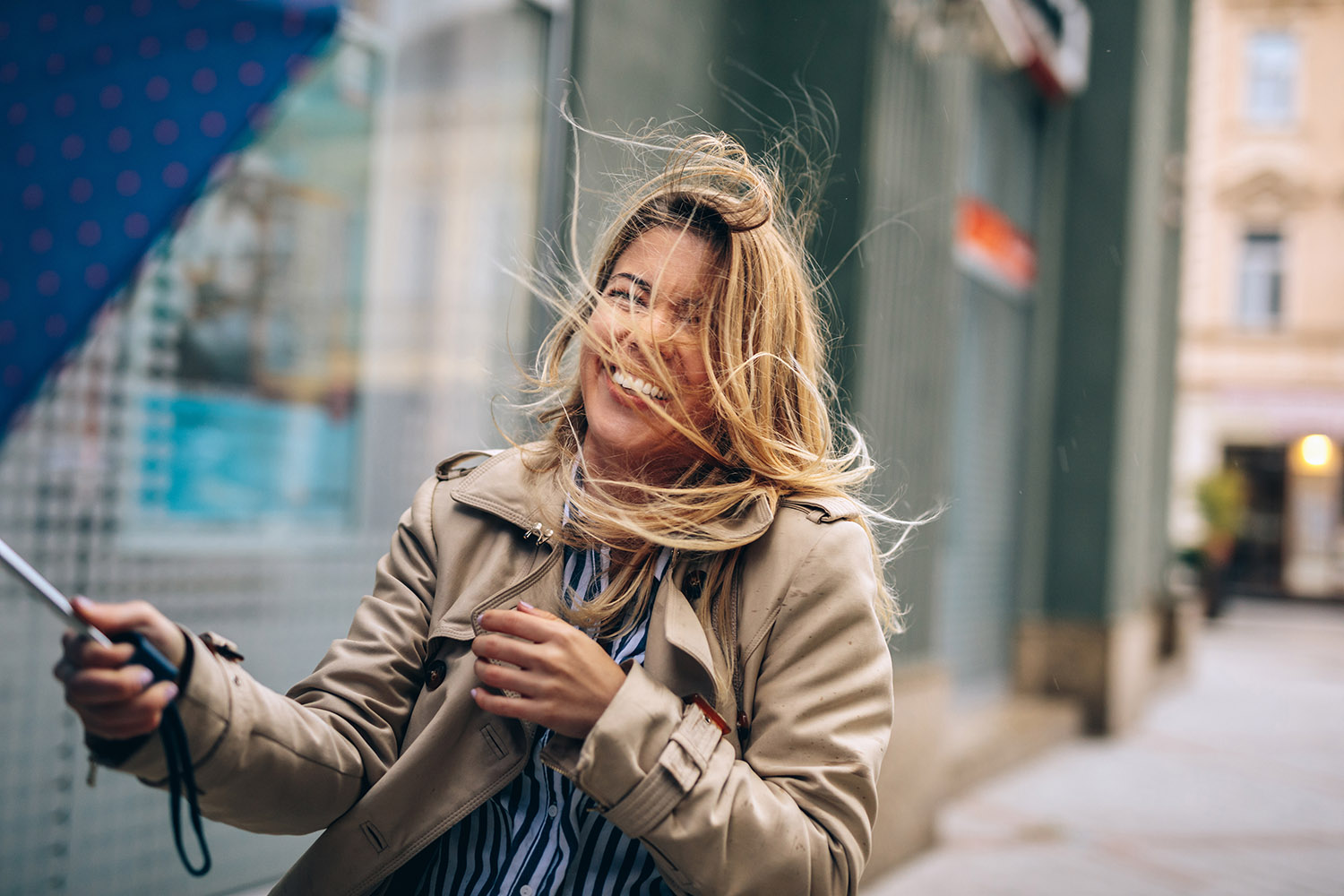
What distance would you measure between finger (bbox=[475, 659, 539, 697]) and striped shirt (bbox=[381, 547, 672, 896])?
217 mm

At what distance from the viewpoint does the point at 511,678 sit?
4.91ft

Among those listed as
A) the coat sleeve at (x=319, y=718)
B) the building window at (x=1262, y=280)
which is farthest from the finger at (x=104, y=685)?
the building window at (x=1262, y=280)

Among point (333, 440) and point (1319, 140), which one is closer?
point (333, 440)

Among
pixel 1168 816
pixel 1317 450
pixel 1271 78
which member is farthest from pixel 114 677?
pixel 1271 78

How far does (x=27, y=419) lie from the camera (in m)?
Result: 2.92

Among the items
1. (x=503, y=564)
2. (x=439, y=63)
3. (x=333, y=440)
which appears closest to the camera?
(x=503, y=564)

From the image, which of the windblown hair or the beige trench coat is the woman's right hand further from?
the windblown hair

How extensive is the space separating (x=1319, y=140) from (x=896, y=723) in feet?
78.0

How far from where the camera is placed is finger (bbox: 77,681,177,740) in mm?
1308

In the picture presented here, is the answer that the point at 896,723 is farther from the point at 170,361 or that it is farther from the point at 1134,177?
the point at 1134,177

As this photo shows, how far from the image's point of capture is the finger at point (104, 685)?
1276 mm

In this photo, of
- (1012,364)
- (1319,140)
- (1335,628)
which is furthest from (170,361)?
(1319,140)

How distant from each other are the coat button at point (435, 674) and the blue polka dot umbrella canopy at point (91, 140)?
1113 millimetres

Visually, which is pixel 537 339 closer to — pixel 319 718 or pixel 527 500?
pixel 527 500
